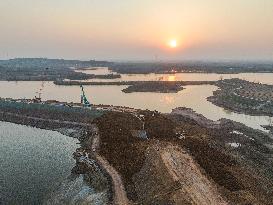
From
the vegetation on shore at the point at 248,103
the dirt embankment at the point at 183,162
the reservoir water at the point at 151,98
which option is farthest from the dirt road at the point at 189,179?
the vegetation on shore at the point at 248,103

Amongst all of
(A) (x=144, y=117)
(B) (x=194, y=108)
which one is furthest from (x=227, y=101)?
(A) (x=144, y=117)

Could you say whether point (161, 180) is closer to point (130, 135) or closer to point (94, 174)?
point (94, 174)

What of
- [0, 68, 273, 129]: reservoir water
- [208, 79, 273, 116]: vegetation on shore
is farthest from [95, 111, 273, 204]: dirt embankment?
[208, 79, 273, 116]: vegetation on shore

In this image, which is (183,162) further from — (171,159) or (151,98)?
(151,98)

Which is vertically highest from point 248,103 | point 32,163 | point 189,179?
point 189,179

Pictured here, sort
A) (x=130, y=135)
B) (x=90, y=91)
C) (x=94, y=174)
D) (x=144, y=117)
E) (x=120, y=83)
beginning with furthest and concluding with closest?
(x=120, y=83) → (x=90, y=91) → (x=144, y=117) → (x=130, y=135) → (x=94, y=174)

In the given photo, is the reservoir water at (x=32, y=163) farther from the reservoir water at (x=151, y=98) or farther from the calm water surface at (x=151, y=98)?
the reservoir water at (x=151, y=98)

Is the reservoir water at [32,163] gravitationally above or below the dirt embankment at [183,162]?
below

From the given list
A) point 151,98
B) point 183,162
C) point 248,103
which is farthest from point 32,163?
point 151,98
